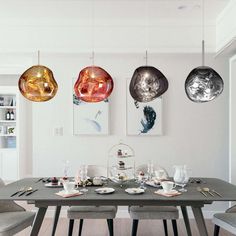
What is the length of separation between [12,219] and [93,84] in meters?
1.44

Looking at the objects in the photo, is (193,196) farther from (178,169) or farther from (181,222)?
(181,222)

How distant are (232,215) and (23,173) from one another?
15.9ft

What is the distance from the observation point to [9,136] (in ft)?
21.5

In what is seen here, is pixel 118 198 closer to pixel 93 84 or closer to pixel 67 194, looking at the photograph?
pixel 67 194

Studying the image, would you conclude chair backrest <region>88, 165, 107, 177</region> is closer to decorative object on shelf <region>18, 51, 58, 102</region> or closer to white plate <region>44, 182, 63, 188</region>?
white plate <region>44, 182, 63, 188</region>

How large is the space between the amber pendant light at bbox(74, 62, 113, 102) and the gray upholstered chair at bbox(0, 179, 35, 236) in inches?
49.6

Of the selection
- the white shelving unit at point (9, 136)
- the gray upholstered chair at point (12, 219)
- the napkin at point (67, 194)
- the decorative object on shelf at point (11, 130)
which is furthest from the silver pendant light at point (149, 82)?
the decorative object on shelf at point (11, 130)

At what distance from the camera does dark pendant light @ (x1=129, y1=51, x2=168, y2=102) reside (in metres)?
2.72

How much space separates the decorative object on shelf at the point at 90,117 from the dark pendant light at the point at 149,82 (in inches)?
55.6

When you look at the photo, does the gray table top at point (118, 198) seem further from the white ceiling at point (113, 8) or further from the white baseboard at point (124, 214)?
the white ceiling at point (113, 8)

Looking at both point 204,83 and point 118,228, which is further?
point 118,228

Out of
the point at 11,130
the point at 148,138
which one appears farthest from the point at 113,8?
the point at 11,130

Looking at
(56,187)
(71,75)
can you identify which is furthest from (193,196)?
(71,75)

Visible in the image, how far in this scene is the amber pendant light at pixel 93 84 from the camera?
9.00 ft
